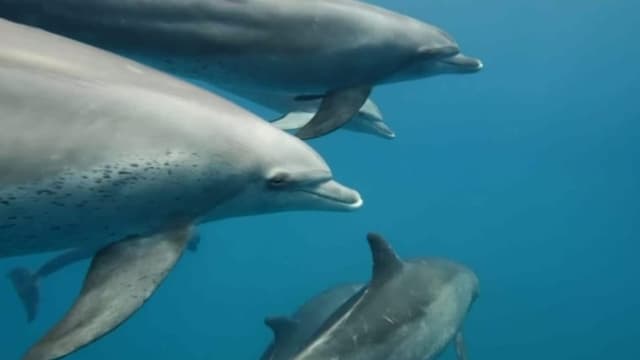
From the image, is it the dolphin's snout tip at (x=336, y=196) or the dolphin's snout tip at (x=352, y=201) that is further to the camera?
the dolphin's snout tip at (x=352, y=201)

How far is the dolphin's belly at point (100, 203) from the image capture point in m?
4.21

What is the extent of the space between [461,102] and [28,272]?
2160cm

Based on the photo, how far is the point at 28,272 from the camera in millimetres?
15711

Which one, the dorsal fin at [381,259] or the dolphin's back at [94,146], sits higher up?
the dolphin's back at [94,146]

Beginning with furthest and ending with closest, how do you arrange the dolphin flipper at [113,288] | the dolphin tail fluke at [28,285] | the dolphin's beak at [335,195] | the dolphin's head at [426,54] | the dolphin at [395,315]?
the dolphin tail fluke at [28,285]
the dolphin's head at [426,54]
the dolphin at [395,315]
the dolphin's beak at [335,195]
the dolphin flipper at [113,288]

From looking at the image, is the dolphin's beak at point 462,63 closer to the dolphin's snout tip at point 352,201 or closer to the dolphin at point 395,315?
the dolphin at point 395,315

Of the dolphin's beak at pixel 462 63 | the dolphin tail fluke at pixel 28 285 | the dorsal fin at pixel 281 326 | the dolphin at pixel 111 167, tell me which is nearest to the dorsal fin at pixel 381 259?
the dorsal fin at pixel 281 326

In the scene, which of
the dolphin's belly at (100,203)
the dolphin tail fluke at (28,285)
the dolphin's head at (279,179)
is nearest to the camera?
the dolphin's belly at (100,203)

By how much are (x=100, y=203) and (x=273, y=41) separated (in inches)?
92.0

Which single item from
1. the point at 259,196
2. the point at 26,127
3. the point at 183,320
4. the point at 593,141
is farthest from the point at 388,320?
the point at 183,320

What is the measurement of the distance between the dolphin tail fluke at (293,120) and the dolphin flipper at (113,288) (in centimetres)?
438

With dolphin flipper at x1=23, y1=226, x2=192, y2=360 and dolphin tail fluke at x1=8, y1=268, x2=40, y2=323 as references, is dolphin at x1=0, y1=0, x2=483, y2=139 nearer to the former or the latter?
dolphin flipper at x1=23, y1=226, x2=192, y2=360

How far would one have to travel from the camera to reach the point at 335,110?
6934mm

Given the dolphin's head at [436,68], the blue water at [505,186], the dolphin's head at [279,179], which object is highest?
the dolphin's head at [436,68]
